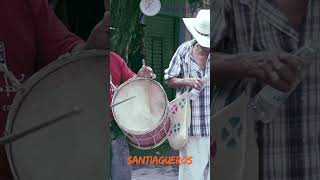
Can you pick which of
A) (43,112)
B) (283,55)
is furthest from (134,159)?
(283,55)

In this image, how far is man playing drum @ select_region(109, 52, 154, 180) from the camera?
3.28m

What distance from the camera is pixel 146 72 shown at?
128 inches

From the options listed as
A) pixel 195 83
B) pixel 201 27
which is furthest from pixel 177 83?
pixel 201 27

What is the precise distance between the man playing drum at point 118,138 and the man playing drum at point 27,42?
0.62 ft

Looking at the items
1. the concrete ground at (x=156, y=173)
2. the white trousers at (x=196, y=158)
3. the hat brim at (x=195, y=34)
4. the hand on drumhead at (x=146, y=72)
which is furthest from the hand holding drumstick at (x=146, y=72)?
the concrete ground at (x=156, y=173)

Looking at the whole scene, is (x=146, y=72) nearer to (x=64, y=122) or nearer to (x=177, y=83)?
(x=177, y=83)

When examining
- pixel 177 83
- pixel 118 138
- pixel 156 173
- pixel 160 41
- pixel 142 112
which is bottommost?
pixel 156 173

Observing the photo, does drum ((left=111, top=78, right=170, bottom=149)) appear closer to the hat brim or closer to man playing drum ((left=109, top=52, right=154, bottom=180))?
man playing drum ((left=109, top=52, right=154, bottom=180))

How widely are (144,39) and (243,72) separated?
0.79 metres

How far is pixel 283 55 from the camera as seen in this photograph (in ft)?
12.0

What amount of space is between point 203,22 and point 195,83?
0.37m

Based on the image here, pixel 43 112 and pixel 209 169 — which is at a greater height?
pixel 43 112

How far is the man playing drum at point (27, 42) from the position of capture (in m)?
3.45

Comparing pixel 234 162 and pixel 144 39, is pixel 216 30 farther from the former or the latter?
pixel 234 162
